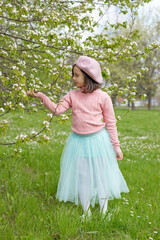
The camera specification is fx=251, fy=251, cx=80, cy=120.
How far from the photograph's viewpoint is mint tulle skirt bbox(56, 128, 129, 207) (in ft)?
11.1

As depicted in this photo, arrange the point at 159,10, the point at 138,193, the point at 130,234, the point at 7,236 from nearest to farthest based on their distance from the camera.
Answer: the point at 7,236 → the point at 130,234 → the point at 138,193 → the point at 159,10

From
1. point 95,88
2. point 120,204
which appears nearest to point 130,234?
point 120,204

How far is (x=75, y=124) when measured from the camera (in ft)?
11.2

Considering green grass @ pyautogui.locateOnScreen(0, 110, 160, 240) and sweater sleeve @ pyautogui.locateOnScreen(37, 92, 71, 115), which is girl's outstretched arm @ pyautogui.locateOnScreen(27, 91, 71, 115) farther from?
green grass @ pyautogui.locateOnScreen(0, 110, 160, 240)

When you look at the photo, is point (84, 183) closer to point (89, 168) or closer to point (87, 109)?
point (89, 168)

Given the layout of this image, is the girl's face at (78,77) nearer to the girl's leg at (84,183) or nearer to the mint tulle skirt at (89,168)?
the mint tulle skirt at (89,168)

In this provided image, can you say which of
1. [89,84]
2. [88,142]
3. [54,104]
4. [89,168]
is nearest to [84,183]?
[89,168]

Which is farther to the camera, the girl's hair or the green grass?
the girl's hair

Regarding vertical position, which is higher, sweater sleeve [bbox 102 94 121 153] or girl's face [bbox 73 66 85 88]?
girl's face [bbox 73 66 85 88]

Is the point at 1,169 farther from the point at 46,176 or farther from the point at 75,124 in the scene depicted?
the point at 75,124

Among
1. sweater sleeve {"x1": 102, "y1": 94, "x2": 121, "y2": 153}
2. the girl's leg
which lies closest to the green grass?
the girl's leg

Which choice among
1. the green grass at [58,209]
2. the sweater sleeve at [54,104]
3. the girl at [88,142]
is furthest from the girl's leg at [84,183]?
the sweater sleeve at [54,104]

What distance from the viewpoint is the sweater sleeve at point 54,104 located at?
3.33m

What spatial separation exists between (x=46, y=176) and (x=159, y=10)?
33.6 metres
